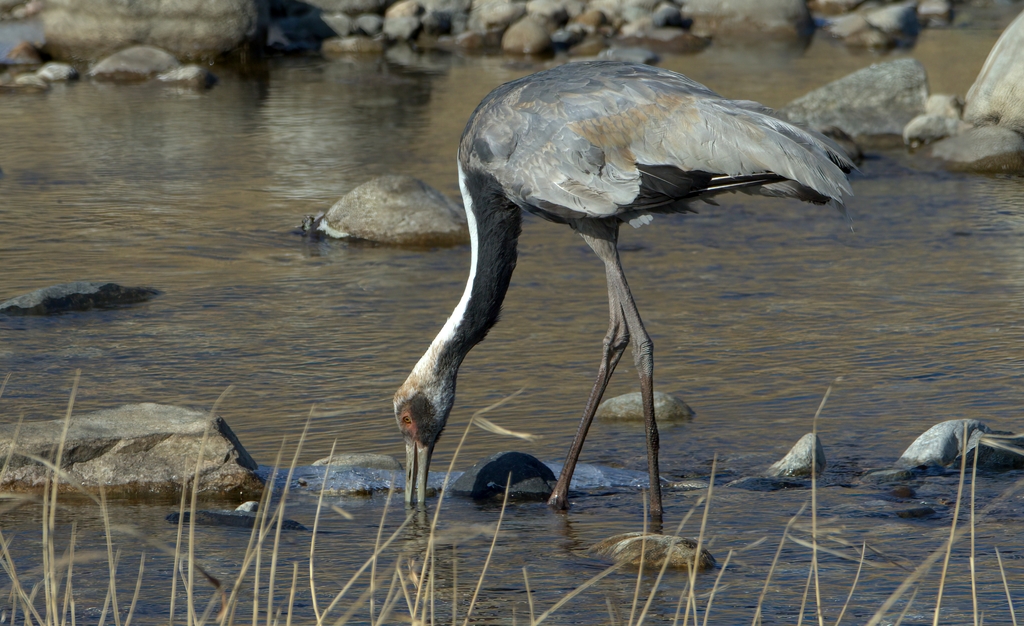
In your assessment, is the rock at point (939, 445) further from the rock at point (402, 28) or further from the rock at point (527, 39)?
the rock at point (402, 28)

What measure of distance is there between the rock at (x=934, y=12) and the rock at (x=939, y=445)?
19.6 m

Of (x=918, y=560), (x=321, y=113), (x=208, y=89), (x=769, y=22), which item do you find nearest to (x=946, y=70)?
(x=769, y=22)

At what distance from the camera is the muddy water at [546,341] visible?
4684mm

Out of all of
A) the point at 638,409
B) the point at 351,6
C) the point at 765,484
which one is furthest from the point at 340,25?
the point at 765,484

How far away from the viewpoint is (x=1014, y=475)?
537 centimetres

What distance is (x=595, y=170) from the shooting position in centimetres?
514

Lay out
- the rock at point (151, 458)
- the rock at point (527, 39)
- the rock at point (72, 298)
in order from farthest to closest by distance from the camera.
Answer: the rock at point (527, 39) < the rock at point (72, 298) < the rock at point (151, 458)

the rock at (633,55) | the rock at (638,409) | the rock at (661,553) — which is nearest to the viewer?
the rock at (661,553)

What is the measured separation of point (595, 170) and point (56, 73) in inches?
585

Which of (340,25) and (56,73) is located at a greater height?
(340,25)

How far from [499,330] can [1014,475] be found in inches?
126

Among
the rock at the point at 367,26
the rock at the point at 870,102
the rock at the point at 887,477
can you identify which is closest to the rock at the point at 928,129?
the rock at the point at 870,102

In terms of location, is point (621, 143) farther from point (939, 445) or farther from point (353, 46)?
point (353, 46)

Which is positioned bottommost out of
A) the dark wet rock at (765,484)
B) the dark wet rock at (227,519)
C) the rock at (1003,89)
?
the dark wet rock at (227,519)
